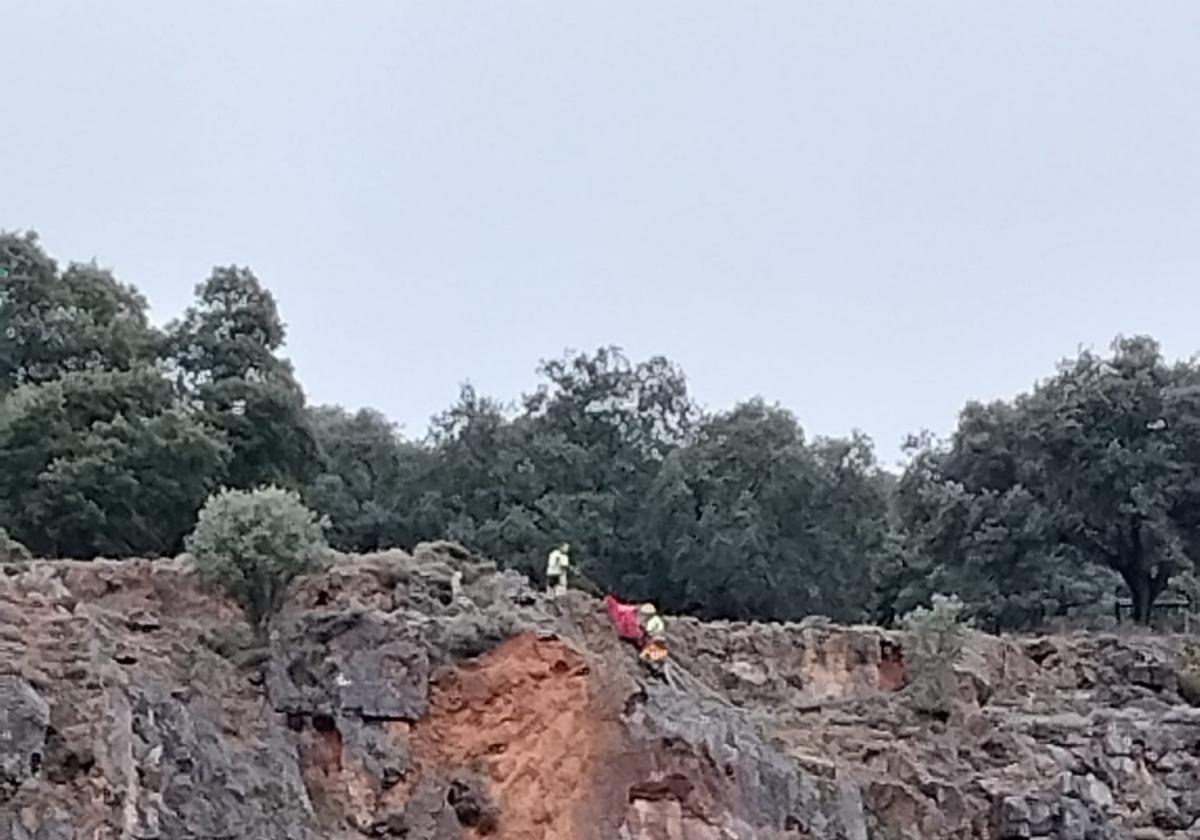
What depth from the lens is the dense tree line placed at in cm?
3231

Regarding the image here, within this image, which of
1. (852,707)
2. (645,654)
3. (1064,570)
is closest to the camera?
(645,654)

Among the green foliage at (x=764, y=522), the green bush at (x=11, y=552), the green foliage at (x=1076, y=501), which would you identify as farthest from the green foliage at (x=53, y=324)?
the green foliage at (x=1076, y=501)

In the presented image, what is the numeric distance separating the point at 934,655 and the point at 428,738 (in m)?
10.3

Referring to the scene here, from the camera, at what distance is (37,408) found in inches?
1106

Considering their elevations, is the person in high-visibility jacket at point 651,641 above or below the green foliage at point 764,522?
below

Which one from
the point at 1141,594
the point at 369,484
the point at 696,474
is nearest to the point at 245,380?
the point at 369,484

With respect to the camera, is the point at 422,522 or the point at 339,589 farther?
the point at 422,522

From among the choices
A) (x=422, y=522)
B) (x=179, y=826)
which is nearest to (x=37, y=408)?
(x=422, y=522)

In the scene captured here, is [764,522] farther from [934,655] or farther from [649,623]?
[649,623]

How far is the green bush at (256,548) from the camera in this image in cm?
1823

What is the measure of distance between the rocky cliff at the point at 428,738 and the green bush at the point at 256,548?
0.35m

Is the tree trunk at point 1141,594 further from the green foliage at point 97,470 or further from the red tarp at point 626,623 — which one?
the red tarp at point 626,623

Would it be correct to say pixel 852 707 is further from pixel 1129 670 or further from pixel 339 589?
pixel 339 589

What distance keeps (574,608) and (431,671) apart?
2.41 meters
